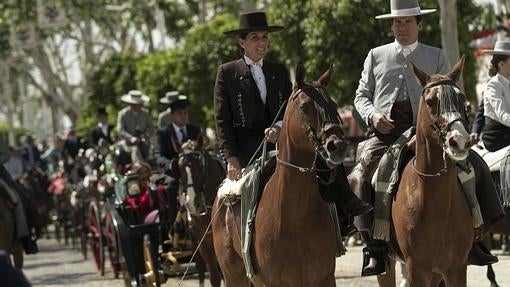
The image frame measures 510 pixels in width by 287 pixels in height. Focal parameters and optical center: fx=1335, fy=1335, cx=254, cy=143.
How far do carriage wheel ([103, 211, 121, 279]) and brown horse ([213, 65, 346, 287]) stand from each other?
24.5 feet

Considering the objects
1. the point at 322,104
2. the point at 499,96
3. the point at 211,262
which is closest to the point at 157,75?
the point at 211,262

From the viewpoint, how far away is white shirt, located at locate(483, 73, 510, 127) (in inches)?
543

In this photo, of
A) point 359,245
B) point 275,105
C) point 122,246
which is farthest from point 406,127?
point 359,245

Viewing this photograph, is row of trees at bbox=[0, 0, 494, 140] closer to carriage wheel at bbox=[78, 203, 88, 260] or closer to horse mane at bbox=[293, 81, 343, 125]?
carriage wheel at bbox=[78, 203, 88, 260]

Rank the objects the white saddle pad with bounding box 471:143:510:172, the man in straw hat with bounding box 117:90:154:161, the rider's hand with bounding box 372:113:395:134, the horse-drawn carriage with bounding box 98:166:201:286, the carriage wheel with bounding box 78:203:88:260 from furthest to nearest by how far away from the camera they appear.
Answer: the carriage wheel with bounding box 78:203:88:260 → the man in straw hat with bounding box 117:90:154:161 → the horse-drawn carriage with bounding box 98:166:201:286 → the white saddle pad with bounding box 471:143:510:172 → the rider's hand with bounding box 372:113:395:134

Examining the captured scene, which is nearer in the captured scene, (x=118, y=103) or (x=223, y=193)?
(x=223, y=193)

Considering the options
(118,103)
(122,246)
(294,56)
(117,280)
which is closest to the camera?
(122,246)

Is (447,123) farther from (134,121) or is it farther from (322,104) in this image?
(134,121)

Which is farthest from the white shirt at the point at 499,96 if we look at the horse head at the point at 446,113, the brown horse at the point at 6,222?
the brown horse at the point at 6,222

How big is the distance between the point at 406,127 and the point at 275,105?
1.40 meters

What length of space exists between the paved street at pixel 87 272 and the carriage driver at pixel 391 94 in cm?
381

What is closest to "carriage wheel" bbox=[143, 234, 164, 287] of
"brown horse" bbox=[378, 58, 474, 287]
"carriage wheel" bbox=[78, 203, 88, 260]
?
"brown horse" bbox=[378, 58, 474, 287]

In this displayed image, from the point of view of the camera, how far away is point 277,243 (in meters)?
10.1

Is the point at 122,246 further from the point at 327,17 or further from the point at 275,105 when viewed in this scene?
the point at 327,17
